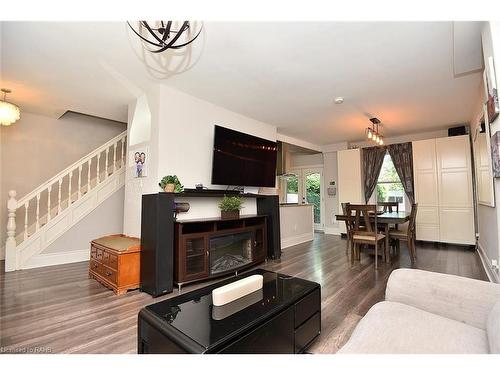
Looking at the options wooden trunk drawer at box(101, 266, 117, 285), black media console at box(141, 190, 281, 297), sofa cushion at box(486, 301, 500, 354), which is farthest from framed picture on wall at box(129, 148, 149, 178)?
sofa cushion at box(486, 301, 500, 354)

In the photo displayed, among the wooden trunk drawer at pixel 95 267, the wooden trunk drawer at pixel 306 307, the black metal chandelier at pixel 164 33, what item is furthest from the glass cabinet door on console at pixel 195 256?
the black metal chandelier at pixel 164 33

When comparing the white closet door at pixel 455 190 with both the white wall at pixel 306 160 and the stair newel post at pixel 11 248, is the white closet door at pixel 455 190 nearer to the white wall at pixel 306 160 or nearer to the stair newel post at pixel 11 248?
the white wall at pixel 306 160

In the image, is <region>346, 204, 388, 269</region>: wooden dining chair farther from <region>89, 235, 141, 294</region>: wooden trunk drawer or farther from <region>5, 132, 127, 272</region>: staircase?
<region>5, 132, 127, 272</region>: staircase

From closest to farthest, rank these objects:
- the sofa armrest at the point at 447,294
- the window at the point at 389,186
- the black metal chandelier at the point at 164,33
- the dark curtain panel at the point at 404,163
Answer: the sofa armrest at the point at 447,294 < the black metal chandelier at the point at 164,33 < the dark curtain panel at the point at 404,163 < the window at the point at 389,186

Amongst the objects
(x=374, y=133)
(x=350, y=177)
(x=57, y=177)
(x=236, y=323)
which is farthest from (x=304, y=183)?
(x=236, y=323)

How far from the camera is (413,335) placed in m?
1.10

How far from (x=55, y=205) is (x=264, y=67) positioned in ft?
14.8

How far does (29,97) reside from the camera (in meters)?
3.47

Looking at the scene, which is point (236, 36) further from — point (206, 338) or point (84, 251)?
point (84, 251)

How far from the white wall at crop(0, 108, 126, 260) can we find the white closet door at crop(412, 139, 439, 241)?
703 cm

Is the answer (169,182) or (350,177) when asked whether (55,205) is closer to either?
(169,182)

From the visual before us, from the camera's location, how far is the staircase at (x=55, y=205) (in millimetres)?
3494

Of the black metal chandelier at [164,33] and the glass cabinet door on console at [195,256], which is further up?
the black metal chandelier at [164,33]

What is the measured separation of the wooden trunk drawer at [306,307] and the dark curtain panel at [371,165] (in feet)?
16.9
